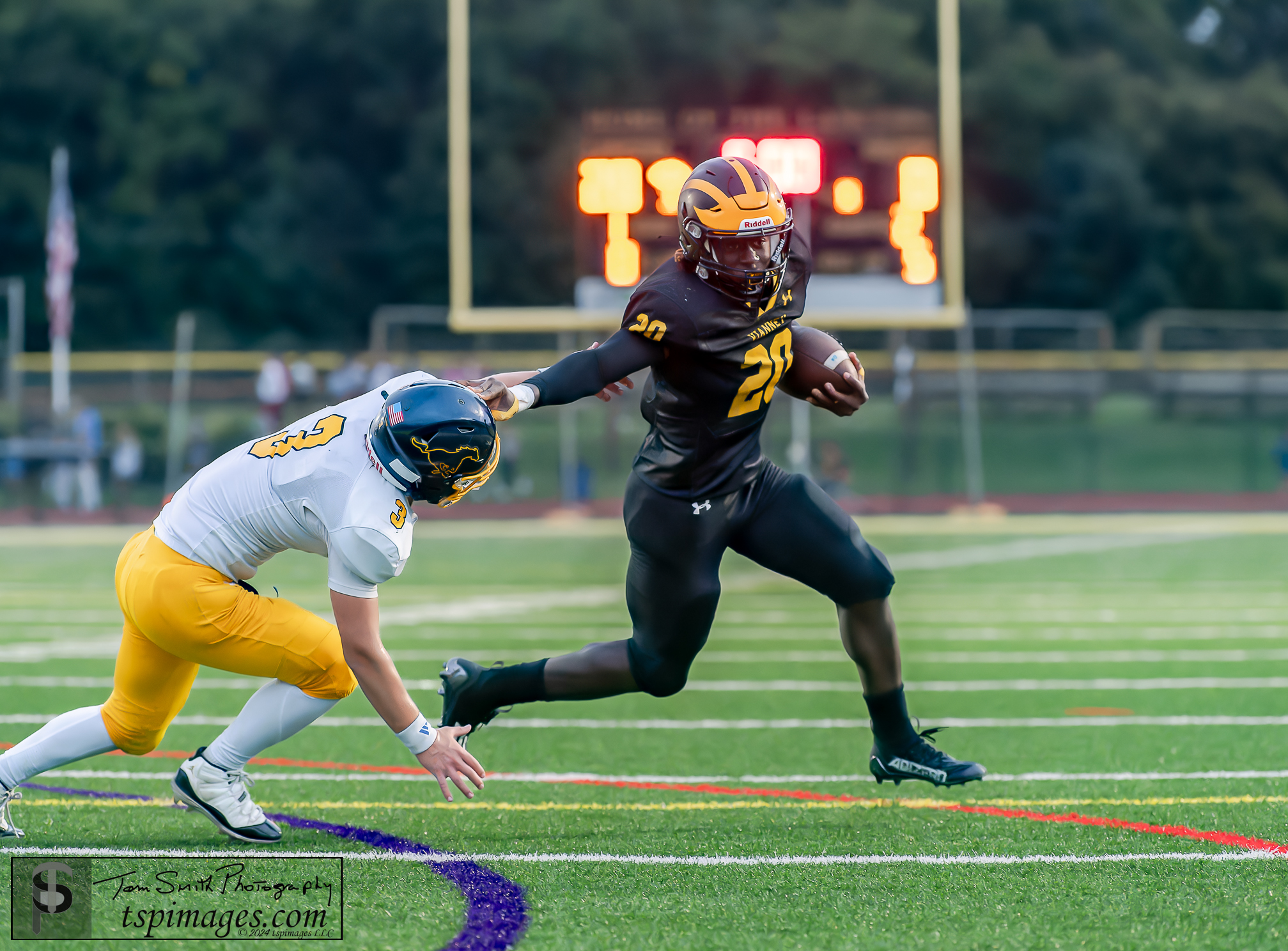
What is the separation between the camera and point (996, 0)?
4141cm

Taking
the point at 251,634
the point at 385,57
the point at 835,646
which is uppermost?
the point at 385,57

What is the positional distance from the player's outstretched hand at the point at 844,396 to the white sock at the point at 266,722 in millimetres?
1744

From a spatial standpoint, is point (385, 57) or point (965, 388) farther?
point (385, 57)

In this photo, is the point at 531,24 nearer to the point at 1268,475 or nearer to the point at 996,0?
the point at 996,0

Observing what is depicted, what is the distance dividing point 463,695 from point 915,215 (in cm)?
1114

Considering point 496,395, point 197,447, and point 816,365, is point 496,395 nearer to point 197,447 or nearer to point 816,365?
point 816,365

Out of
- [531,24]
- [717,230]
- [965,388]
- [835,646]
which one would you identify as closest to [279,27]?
[531,24]

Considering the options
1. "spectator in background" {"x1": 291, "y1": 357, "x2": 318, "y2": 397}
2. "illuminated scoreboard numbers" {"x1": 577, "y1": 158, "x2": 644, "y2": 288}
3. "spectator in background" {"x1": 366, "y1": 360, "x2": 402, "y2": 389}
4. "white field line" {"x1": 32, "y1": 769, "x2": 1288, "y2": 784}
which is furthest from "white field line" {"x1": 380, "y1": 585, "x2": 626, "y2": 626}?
"spectator in background" {"x1": 291, "y1": 357, "x2": 318, "y2": 397}

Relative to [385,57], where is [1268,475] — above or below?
below

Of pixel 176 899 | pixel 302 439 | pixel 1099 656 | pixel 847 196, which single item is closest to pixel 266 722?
pixel 176 899

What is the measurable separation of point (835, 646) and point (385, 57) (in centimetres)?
3456

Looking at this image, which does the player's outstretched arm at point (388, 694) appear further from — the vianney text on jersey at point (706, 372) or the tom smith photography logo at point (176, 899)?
the vianney text on jersey at point (706, 372)

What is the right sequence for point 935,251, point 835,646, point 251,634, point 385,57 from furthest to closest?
point 385,57
point 935,251
point 835,646
point 251,634

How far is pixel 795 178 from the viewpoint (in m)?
15.1
